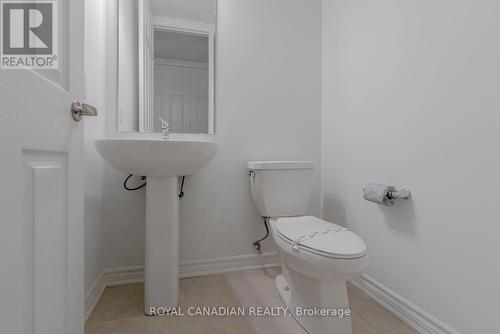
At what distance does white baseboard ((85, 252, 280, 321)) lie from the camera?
145cm

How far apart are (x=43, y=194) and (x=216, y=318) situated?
1006mm

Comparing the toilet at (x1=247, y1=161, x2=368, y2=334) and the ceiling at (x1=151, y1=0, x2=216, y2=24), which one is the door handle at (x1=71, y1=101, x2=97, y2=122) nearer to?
the toilet at (x1=247, y1=161, x2=368, y2=334)

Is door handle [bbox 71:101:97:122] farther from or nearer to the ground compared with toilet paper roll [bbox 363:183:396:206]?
farther from the ground

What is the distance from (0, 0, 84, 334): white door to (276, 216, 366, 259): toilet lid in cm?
79

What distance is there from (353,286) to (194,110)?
1.51 meters

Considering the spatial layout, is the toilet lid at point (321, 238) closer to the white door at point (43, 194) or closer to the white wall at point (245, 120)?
the white wall at point (245, 120)

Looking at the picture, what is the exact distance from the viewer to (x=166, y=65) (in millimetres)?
1622

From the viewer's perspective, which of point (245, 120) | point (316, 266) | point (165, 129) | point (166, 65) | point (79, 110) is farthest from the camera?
point (245, 120)

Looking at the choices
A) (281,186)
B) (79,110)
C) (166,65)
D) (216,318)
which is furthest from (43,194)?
(166,65)

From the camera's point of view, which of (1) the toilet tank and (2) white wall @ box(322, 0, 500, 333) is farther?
(1) the toilet tank

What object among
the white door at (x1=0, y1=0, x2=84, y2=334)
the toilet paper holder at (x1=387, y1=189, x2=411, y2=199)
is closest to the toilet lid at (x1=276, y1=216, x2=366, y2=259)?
the toilet paper holder at (x1=387, y1=189, x2=411, y2=199)

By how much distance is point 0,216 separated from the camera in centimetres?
42

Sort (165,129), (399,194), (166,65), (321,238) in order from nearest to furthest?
(321,238) → (399,194) → (165,129) → (166,65)

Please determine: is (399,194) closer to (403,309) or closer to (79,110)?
(403,309)
